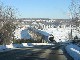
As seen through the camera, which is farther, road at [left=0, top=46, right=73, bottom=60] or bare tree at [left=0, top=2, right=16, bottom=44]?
bare tree at [left=0, top=2, right=16, bottom=44]

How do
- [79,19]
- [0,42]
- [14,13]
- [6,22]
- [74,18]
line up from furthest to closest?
[14,13] < [6,22] < [0,42] < [74,18] < [79,19]

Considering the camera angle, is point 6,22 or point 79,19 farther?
point 6,22

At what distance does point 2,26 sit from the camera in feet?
234

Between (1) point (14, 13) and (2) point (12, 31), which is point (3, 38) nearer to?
(2) point (12, 31)

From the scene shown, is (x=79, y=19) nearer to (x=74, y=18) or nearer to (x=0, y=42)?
(x=74, y=18)

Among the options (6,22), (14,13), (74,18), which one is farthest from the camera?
(14,13)

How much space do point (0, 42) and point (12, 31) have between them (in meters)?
8.34

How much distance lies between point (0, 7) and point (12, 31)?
733 cm

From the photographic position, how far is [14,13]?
78.9m

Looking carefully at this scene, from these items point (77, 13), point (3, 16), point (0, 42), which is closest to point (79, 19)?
point (77, 13)

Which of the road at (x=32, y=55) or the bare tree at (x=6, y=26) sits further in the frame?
the bare tree at (x=6, y=26)

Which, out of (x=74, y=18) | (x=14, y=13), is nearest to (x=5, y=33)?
(x=14, y=13)

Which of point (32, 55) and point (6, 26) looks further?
point (6, 26)

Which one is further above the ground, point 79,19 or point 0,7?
point 0,7
